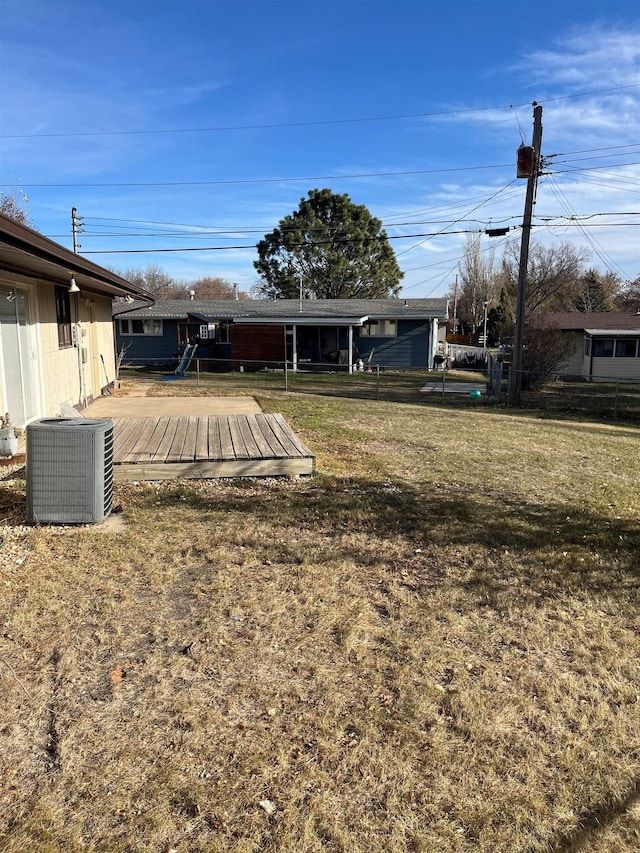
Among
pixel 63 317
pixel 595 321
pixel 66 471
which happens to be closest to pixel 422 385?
pixel 595 321

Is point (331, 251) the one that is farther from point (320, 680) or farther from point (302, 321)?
point (320, 680)

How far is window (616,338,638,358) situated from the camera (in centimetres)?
2534

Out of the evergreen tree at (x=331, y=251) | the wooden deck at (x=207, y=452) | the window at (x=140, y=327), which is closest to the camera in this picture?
the wooden deck at (x=207, y=452)

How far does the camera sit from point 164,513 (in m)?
4.94

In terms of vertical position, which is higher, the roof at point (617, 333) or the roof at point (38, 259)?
the roof at point (38, 259)

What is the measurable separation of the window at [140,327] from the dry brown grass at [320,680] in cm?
2425

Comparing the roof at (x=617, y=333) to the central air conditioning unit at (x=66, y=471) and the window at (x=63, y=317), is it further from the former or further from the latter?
the central air conditioning unit at (x=66, y=471)

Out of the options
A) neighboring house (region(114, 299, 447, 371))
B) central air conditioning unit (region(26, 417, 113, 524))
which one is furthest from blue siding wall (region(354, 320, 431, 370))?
central air conditioning unit (region(26, 417, 113, 524))

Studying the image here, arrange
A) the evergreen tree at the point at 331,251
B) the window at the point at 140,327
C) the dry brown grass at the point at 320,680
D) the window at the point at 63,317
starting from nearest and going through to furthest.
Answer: the dry brown grass at the point at 320,680
the window at the point at 63,317
the window at the point at 140,327
the evergreen tree at the point at 331,251

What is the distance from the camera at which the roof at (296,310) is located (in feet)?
82.2

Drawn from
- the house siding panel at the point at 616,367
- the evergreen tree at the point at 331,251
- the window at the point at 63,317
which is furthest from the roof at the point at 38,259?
the evergreen tree at the point at 331,251

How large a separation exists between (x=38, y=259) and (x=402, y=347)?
21.2 metres

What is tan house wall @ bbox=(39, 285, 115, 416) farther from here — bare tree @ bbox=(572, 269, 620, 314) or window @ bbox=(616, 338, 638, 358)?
bare tree @ bbox=(572, 269, 620, 314)

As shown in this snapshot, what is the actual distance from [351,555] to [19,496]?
10.3 feet
